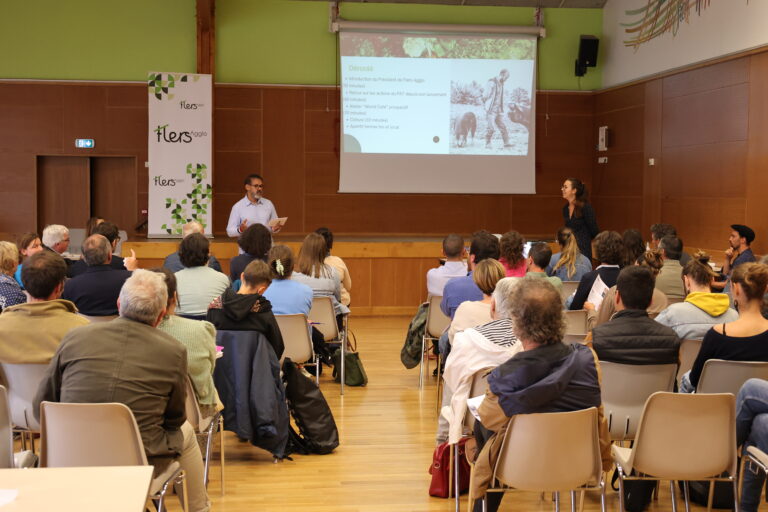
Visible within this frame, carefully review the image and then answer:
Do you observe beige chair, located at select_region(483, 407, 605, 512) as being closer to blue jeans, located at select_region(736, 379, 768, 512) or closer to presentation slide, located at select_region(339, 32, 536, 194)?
blue jeans, located at select_region(736, 379, 768, 512)

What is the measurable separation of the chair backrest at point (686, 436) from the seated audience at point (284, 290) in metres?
2.73

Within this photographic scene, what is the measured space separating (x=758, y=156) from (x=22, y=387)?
741 centimetres

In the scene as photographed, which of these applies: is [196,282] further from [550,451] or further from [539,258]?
[550,451]

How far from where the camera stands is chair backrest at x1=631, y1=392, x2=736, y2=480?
131 inches

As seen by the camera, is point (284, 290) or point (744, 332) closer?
point (744, 332)

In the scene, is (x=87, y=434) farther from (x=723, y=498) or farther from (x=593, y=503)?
(x=723, y=498)

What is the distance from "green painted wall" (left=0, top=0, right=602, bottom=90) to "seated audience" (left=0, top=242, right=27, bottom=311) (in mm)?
6583

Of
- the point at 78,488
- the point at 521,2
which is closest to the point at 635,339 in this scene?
the point at 78,488

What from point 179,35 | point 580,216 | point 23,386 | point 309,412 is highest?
point 179,35

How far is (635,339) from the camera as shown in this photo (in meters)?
3.86

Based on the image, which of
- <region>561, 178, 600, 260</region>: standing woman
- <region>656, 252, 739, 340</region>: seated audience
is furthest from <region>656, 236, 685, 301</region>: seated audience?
<region>561, 178, 600, 260</region>: standing woman

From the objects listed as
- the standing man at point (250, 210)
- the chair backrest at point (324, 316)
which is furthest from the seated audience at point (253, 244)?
the standing man at point (250, 210)

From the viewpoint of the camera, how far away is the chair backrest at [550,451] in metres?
3.11

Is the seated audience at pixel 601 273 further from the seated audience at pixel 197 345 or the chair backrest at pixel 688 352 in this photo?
the seated audience at pixel 197 345
